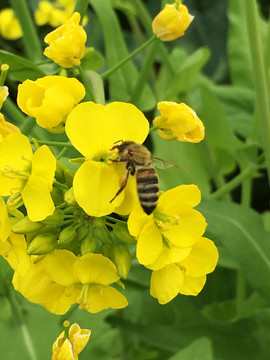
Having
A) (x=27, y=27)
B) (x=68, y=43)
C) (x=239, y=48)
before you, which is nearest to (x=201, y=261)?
(x=68, y=43)

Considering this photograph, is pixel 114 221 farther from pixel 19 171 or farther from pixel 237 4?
pixel 237 4

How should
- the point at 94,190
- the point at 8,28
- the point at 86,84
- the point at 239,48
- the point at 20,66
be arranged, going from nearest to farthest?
the point at 94,190, the point at 86,84, the point at 20,66, the point at 239,48, the point at 8,28

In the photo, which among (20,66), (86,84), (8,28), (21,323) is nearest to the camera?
(86,84)

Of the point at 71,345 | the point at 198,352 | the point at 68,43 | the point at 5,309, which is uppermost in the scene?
the point at 68,43

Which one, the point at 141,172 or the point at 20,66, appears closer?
the point at 141,172

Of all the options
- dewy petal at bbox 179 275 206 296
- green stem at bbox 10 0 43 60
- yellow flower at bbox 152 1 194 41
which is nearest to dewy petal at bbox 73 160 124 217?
dewy petal at bbox 179 275 206 296

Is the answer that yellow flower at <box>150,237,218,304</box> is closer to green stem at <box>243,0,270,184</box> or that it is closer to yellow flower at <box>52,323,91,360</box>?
yellow flower at <box>52,323,91,360</box>

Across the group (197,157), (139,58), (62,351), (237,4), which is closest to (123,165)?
(62,351)

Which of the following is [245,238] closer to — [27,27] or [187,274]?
[187,274]

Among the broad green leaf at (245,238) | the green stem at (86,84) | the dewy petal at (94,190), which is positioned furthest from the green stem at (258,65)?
the dewy petal at (94,190)
